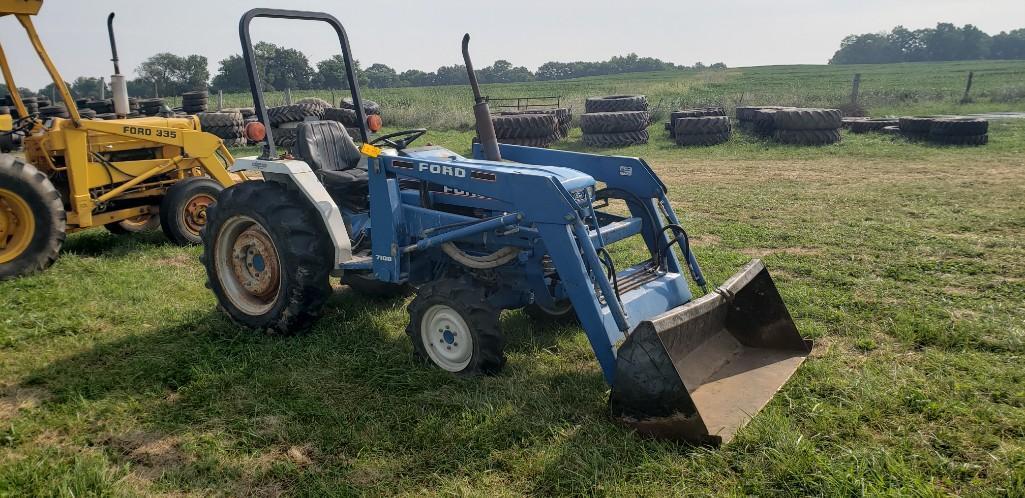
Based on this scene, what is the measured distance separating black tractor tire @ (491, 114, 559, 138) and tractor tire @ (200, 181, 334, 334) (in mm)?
11332

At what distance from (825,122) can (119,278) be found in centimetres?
1372

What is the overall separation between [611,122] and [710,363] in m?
13.1

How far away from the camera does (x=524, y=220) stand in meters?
3.86

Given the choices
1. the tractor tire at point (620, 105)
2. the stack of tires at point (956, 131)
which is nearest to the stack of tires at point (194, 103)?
the tractor tire at point (620, 105)

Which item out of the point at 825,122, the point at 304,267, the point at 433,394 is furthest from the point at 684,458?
the point at 825,122

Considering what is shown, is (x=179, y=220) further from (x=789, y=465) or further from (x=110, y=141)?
(x=789, y=465)

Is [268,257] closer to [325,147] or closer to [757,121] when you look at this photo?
[325,147]

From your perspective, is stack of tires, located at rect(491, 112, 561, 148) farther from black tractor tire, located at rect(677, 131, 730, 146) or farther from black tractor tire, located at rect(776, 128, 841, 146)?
black tractor tire, located at rect(776, 128, 841, 146)

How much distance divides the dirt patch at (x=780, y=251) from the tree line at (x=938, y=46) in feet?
259

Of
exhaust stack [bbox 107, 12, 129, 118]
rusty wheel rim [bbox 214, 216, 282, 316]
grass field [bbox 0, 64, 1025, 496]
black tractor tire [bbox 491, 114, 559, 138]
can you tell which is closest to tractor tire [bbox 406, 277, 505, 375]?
grass field [bbox 0, 64, 1025, 496]

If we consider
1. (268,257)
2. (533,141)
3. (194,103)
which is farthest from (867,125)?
(194,103)

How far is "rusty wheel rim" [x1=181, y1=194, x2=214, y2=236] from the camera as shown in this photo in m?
7.47

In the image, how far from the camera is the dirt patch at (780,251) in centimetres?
654

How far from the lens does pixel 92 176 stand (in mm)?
7078
